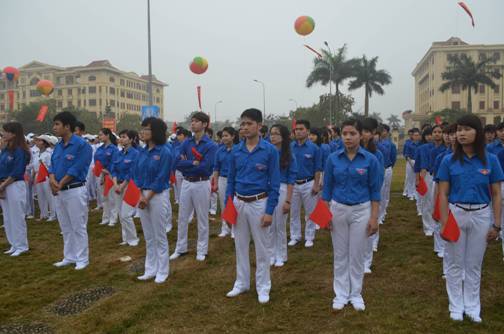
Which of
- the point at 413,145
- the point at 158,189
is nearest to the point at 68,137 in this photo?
the point at 158,189

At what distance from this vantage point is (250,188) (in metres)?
4.61

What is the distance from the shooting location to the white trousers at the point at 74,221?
6137mm

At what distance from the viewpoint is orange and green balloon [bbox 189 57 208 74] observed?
47.1ft

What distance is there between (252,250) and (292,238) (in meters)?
0.84

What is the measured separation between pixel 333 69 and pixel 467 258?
35416 mm

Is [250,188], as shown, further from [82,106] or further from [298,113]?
[82,106]

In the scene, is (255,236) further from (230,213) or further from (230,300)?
(230,300)

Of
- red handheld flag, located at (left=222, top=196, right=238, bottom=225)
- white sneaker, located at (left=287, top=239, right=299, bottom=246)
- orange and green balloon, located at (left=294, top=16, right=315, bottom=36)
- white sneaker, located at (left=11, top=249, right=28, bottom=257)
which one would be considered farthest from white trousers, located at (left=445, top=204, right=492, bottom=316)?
orange and green balloon, located at (left=294, top=16, right=315, bottom=36)

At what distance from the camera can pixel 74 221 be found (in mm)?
6211

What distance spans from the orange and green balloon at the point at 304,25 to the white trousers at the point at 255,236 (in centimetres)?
1232

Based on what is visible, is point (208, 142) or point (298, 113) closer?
point (208, 142)

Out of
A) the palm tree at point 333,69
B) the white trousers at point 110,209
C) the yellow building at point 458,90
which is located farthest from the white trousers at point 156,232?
the yellow building at point 458,90

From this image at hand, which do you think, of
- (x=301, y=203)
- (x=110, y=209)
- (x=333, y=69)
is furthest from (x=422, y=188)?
(x=333, y=69)

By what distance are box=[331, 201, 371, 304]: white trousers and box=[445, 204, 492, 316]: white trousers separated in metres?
0.85
